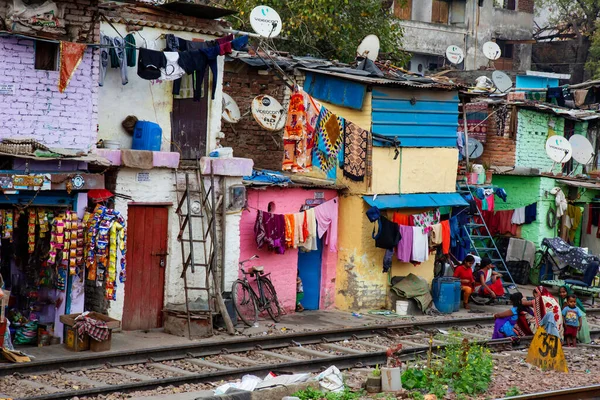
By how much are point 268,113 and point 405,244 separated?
4198 millimetres

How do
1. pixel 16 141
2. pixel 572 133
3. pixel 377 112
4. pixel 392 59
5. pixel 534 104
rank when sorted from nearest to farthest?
1. pixel 16 141
2. pixel 377 112
3. pixel 534 104
4. pixel 572 133
5. pixel 392 59

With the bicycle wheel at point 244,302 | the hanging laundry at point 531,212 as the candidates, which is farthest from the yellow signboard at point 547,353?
the hanging laundry at point 531,212

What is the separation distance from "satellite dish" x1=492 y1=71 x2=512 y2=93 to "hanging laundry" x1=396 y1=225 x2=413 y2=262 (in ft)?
28.5

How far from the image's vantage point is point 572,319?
1739cm

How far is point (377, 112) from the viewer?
2108 cm

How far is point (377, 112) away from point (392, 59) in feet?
38.8

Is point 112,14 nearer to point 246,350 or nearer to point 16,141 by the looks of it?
point 16,141

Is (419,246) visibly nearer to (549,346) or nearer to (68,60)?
(549,346)

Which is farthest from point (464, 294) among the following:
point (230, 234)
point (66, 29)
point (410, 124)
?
point (66, 29)

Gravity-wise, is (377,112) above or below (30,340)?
above

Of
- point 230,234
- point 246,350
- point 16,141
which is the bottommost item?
point 246,350

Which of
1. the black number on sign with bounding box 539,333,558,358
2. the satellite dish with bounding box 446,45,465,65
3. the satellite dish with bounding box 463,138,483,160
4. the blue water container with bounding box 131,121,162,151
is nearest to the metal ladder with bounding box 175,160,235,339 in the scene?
the blue water container with bounding box 131,121,162,151

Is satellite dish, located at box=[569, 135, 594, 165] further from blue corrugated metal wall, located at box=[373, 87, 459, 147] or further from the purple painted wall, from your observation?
the purple painted wall

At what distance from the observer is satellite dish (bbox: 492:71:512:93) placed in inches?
1119
